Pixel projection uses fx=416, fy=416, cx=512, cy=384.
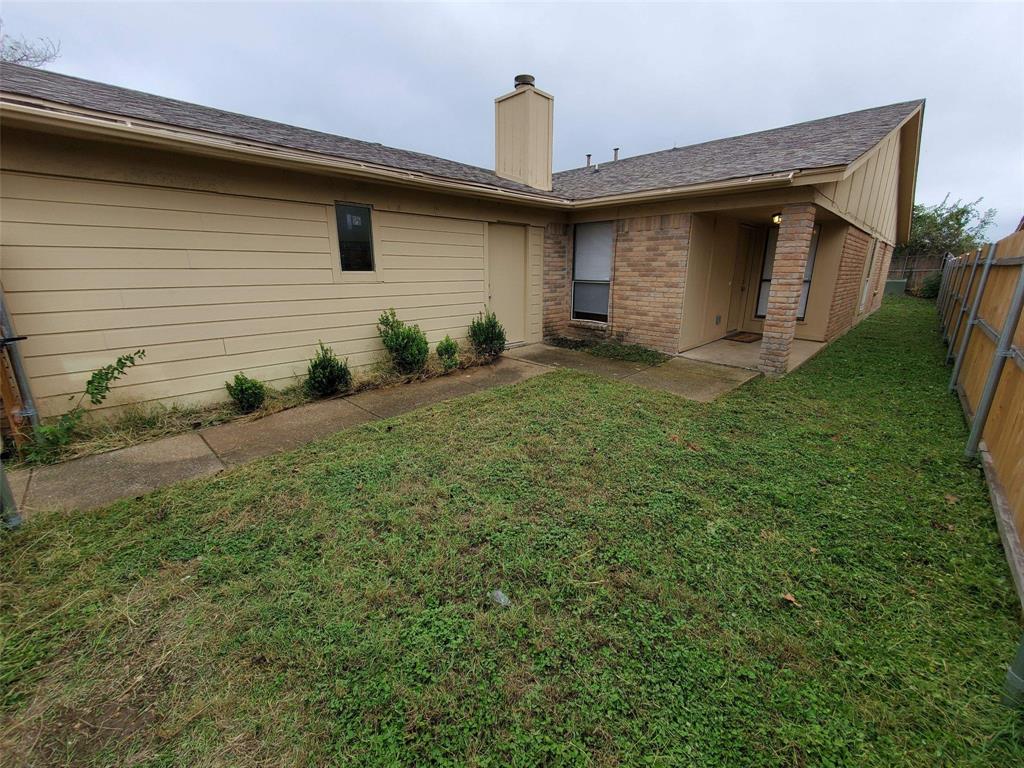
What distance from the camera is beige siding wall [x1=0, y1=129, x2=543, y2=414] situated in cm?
363

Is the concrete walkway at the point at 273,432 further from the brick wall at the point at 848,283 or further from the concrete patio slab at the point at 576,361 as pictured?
the brick wall at the point at 848,283

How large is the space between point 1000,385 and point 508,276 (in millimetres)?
6376

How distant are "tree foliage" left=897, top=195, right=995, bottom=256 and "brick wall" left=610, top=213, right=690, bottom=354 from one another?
2113cm

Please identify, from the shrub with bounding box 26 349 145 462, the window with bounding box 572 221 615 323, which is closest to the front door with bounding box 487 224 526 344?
the window with bounding box 572 221 615 323

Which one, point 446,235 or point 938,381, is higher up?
point 446,235

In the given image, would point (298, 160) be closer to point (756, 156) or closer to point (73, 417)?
point (73, 417)

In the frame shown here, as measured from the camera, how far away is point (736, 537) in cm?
262

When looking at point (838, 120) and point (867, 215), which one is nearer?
point (838, 120)

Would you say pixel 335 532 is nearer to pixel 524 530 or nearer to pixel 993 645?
pixel 524 530

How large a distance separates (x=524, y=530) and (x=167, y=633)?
1864mm

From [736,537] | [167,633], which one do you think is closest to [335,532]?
[167,633]

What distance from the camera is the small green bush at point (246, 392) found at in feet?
15.1

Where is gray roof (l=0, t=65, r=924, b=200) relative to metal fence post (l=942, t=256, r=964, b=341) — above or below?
above

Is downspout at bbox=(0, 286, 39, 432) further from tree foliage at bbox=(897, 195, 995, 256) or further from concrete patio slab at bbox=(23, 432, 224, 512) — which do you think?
tree foliage at bbox=(897, 195, 995, 256)
